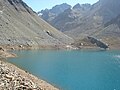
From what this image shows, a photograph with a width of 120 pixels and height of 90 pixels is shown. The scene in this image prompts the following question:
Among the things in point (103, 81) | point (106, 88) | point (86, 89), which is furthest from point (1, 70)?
point (103, 81)

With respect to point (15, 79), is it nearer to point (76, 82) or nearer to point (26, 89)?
point (26, 89)

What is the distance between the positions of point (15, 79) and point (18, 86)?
410 centimetres

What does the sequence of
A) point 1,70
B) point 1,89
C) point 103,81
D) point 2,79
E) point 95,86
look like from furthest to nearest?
point 103,81 < point 95,86 < point 1,70 < point 2,79 < point 1,89

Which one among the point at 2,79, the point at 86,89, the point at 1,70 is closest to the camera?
the point at 2,79

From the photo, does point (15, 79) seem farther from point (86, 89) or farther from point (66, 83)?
point (66, 83)

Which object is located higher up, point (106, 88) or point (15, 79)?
point (15, 79)

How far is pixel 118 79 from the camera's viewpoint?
103000mm

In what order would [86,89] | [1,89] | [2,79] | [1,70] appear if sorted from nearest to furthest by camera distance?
[1,89]
[2,79]
[1,70]
[86,89]

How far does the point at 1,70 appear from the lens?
53906 mm

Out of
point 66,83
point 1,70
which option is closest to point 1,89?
point 1,70

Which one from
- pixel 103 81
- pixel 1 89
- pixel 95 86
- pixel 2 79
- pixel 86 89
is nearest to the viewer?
pixel 1 89

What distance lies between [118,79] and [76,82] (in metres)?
18.5

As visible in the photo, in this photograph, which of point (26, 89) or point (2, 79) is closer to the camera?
point (26, 89)

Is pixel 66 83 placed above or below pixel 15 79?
below
